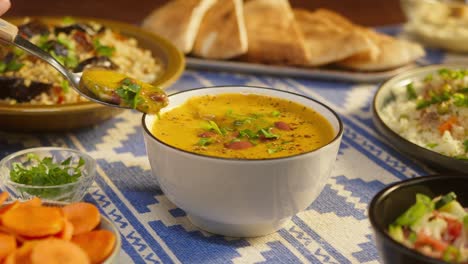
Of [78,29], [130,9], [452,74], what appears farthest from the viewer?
[130,9]

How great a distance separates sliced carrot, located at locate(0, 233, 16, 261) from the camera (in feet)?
6.10

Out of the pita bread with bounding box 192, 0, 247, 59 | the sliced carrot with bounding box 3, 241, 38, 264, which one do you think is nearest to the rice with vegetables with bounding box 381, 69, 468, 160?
the pita bread with bounding box 192, 0, 247, 59

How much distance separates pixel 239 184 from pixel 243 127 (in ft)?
1.06

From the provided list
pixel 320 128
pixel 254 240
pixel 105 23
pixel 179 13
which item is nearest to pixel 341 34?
pixel 179 13

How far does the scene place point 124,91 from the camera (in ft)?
8.22

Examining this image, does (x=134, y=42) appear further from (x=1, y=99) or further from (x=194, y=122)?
(x=194, y=122)

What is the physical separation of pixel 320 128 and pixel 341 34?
5.28 ft

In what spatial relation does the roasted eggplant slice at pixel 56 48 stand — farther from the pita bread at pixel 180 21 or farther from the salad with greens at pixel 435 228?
the salad with greens at pixel 435 228

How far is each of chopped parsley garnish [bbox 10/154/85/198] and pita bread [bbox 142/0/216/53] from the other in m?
1.50

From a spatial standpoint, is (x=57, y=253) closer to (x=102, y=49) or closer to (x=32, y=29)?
(x=102, y=49)

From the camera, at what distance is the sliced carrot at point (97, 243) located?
190cm

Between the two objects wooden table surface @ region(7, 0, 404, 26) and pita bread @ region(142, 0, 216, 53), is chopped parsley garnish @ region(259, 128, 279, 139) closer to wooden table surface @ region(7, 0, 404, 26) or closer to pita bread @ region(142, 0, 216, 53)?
pita bread @ region(142, 0, 216, 53)

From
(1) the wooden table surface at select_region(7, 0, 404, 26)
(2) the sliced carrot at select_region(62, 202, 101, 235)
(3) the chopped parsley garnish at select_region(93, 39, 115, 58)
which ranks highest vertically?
(2) the sliced carrot at select_region(62, 202, 101, 235)

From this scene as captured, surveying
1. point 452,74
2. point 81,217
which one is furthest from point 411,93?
point 81,217
